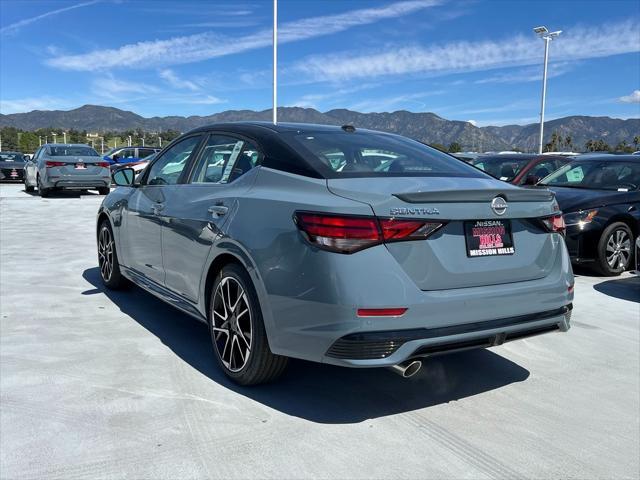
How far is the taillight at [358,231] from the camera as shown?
9.01ft

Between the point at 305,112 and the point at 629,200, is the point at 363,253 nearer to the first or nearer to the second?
the point at 629,200

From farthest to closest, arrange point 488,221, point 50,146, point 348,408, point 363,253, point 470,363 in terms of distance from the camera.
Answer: point 50,146
point 470,363
point 348,408
point 488,221
point 363,253

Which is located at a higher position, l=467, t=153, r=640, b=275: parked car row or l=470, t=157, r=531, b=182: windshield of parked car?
l=470, t=157, r=531, b=182: windshield of parked car

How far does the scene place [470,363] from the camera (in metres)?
4.04

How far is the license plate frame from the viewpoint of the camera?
296cm

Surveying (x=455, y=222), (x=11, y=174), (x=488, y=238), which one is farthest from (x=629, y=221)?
(x=11, y=174)

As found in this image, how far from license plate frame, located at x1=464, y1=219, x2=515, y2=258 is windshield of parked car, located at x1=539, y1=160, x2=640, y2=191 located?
17.8 feet

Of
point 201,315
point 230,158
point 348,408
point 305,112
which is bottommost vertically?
→ point 348,408

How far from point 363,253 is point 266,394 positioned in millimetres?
1194

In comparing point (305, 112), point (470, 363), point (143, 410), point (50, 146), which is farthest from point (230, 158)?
point (305, 112)

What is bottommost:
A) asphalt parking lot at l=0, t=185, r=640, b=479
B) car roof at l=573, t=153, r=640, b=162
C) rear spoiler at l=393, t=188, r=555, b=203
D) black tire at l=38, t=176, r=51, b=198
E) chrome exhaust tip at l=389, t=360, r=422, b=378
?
asphalt parking lot at l=0, t=185, r=640, b=479

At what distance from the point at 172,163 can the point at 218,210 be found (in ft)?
4.19

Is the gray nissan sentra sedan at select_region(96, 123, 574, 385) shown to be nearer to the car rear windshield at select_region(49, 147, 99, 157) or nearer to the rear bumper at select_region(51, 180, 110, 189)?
the rear bumper at select_region(51, 180, 110, 189)

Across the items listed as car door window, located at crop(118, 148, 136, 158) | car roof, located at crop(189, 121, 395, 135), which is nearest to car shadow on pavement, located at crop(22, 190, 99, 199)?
car door window, located at crop(118, 148, 136, 158)
